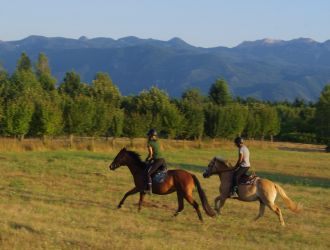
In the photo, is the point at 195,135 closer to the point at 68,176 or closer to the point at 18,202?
the point at 68,176

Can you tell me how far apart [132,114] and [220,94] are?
33613 mm

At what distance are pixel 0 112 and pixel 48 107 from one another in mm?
3820

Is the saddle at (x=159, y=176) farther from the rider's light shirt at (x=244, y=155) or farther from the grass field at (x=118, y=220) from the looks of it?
the rider's light shirt at (x=244, y=155)

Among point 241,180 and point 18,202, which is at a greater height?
point 241,180

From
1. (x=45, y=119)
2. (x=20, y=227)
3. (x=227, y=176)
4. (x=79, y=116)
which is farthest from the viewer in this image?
(x=79, y=116)

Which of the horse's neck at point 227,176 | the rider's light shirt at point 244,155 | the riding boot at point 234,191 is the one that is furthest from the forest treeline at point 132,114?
the rider's light shirt at point 244,155

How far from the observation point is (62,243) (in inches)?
436

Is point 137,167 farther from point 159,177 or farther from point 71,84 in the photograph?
point 71,84

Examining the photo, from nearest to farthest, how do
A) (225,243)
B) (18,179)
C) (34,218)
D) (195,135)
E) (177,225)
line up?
(225,243), (34,218), (177,225), (18,179), (195,135)

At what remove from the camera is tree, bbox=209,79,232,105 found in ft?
280

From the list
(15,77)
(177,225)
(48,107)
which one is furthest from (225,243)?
Answer: (15,77)

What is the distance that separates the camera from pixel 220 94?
86.4 metres

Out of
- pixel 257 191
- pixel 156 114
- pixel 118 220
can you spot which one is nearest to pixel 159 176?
pixel 118 220

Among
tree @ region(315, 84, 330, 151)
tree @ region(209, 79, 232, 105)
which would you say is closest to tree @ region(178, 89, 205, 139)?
tree @ region(209, 79, 232, 105)
